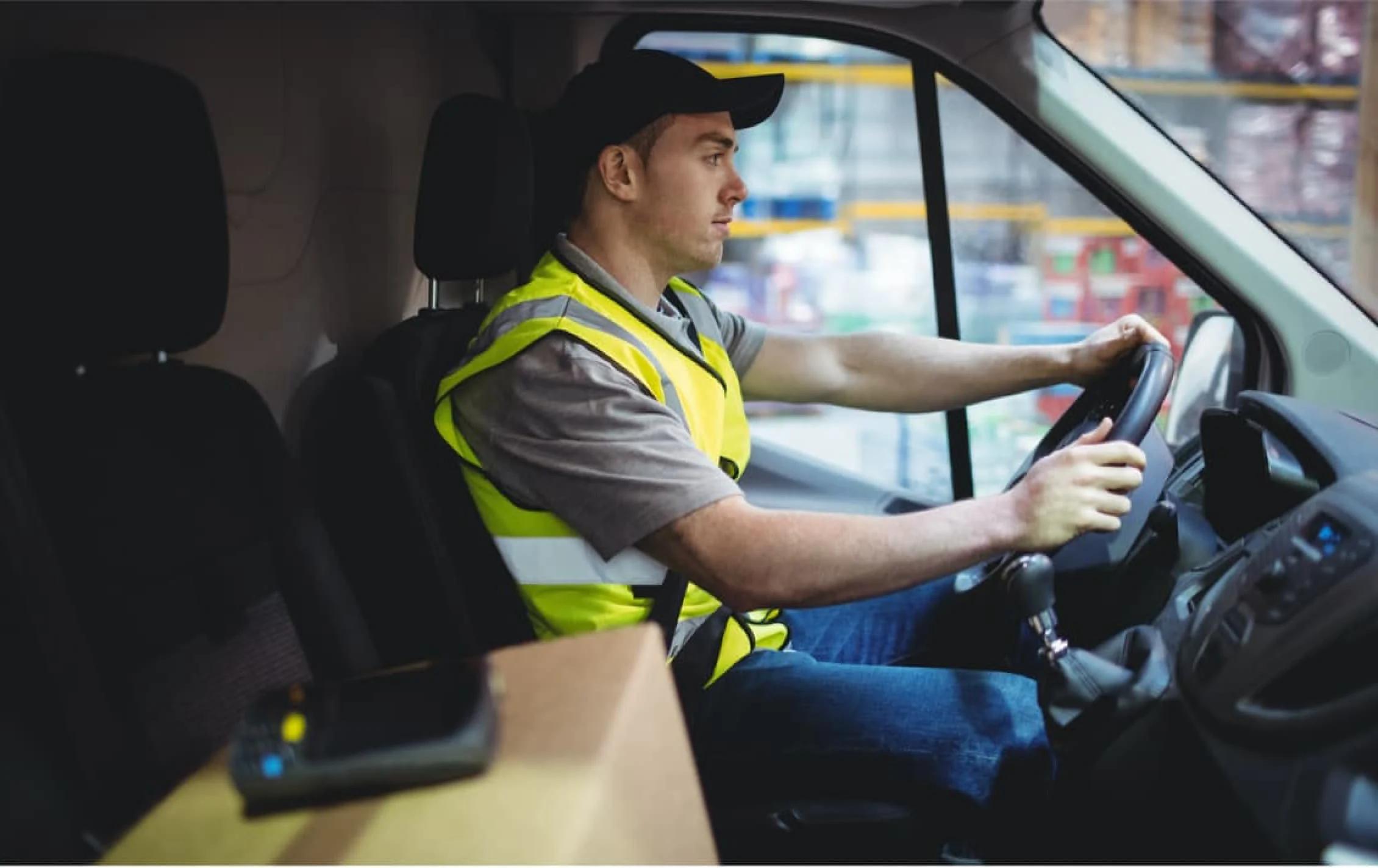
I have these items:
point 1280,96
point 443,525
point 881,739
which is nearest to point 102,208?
point 443,525

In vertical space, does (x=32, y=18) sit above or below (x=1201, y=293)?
above

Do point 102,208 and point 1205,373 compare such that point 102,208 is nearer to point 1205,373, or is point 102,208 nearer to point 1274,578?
point 1274,578

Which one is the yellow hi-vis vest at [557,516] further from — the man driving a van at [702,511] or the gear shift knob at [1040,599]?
the gear shift knob at [1040,599]

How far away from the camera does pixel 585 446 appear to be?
1188mm

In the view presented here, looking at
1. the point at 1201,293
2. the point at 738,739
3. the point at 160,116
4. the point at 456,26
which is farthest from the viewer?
the point at 456,26

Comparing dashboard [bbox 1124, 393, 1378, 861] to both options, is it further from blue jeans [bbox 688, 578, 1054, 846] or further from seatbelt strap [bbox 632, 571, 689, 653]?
seatbelt strap [bbox 632, 571, 689, 653]

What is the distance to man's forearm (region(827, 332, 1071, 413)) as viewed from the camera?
5.57 feet

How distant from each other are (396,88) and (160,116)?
77 cm

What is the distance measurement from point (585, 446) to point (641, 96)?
0.50 meters

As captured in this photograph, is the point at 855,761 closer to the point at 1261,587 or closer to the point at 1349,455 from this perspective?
the point at 1261,587

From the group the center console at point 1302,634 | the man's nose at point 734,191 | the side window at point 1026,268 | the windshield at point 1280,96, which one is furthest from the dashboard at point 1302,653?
the windshield at point 1280,96

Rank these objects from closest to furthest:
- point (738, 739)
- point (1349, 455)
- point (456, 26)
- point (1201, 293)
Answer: point (1349, 455)
point (738, 739)
point (1201, 293)
point (456, 26)

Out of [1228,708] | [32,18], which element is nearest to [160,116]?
[32,18]

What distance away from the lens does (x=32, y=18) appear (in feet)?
3.37
